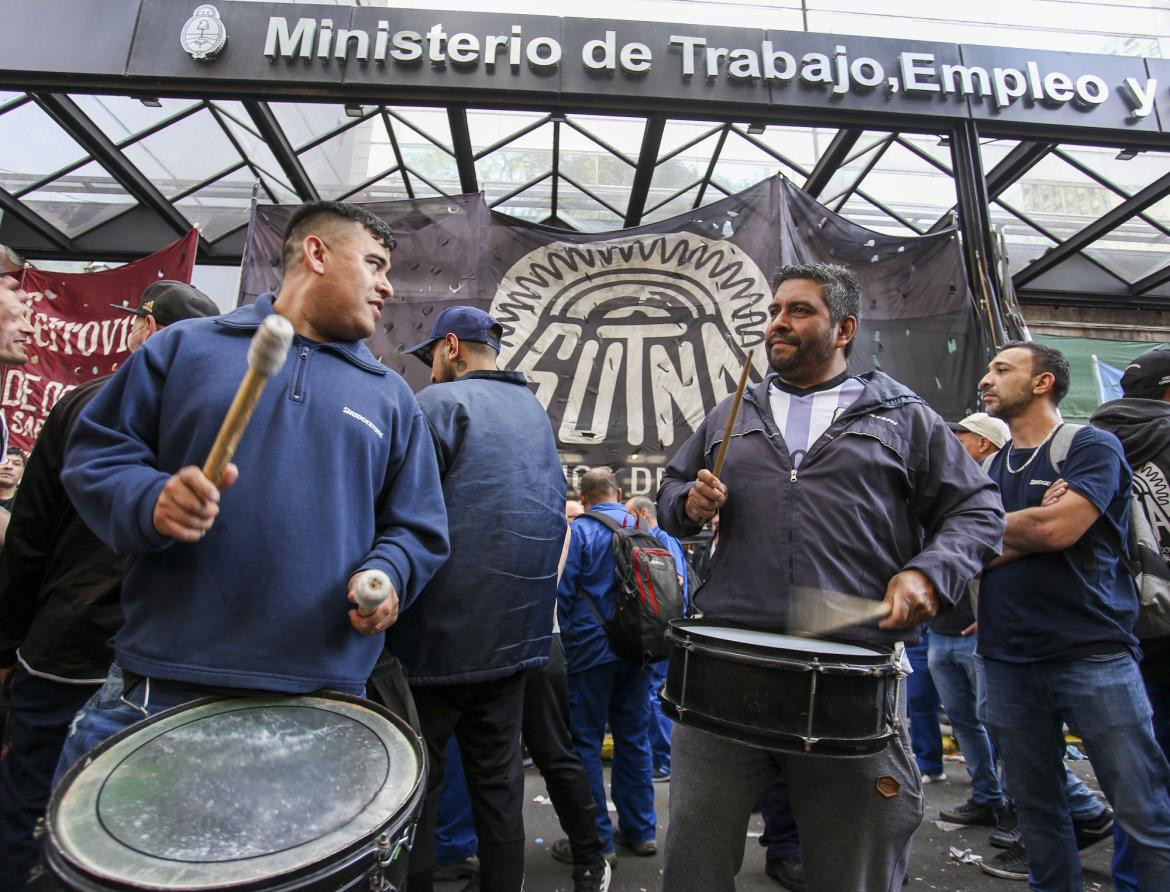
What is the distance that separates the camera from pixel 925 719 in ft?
15.7

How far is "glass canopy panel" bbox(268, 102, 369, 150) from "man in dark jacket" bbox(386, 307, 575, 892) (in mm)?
4975

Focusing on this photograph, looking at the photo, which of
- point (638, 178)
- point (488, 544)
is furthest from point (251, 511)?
point (638, 178)

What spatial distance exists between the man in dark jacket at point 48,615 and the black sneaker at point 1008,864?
3839mm

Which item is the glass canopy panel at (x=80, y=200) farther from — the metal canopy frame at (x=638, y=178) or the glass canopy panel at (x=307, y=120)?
the glass canopy panel at (x=307, y=120)

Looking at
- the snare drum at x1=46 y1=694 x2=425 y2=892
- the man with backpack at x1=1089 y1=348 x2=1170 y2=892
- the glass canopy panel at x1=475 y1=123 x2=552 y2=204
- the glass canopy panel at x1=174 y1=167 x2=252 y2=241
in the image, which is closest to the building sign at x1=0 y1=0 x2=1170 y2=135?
the glass canopy panel at x1=475 y1=123 x2=552 y2=204

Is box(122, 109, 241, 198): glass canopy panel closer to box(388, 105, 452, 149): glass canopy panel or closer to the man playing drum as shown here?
box(388, 105, 452, 149): glass canopy panel

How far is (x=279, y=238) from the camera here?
544 cm

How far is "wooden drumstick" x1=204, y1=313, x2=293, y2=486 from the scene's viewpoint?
1100 mm

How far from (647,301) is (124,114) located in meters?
4.93

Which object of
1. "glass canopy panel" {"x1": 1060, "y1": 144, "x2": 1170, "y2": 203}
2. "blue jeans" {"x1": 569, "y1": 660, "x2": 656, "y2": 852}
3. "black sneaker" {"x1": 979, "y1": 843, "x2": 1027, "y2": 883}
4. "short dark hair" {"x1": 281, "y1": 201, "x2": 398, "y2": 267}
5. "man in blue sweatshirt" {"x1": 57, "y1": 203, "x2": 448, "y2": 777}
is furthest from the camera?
"glass canopy panel" {"x1": 1060, "y1": 144, "x2": 1170, "y2": 203}

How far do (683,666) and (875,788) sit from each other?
582 millimetres

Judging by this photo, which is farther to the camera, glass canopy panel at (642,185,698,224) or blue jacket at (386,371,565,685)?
glass canopy panel at (642,185,698,224)

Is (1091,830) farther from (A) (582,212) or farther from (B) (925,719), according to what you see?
(A) (582,212)

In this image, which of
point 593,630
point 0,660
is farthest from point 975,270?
point 0,660
